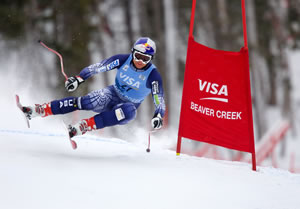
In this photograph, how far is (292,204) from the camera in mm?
4426

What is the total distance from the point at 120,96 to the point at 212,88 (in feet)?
4.00

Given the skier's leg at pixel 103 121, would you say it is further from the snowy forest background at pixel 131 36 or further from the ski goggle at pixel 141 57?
→ the snowy forest background at pixel 131 36

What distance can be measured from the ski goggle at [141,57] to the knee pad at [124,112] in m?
0.57

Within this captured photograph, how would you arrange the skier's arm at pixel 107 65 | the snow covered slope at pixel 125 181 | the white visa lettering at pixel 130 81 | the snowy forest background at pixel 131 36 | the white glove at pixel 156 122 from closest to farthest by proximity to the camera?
the snow covered slope at pixel 125 181 < the white glove at pixel 156 122 < the white visa lettering at pixel 130 81 < the skier's arm at pixel 107 65 < the snowy forest background at pixel 131 36

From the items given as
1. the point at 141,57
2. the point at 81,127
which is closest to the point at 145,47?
the point at 141,57

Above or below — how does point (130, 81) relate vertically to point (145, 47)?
below

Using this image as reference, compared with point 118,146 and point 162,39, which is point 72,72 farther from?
point 118,146

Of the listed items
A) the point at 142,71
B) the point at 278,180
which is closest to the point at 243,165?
the point at 278,180

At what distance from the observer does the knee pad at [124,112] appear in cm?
535

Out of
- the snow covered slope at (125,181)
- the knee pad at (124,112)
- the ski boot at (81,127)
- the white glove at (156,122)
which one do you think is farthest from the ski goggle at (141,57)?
the snow covered slope at (125,181)

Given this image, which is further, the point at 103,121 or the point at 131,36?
the point at 131,36

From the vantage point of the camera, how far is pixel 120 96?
19.2 feet

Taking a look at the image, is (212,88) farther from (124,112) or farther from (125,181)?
(125,181)

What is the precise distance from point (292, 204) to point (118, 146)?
280 centimetres
